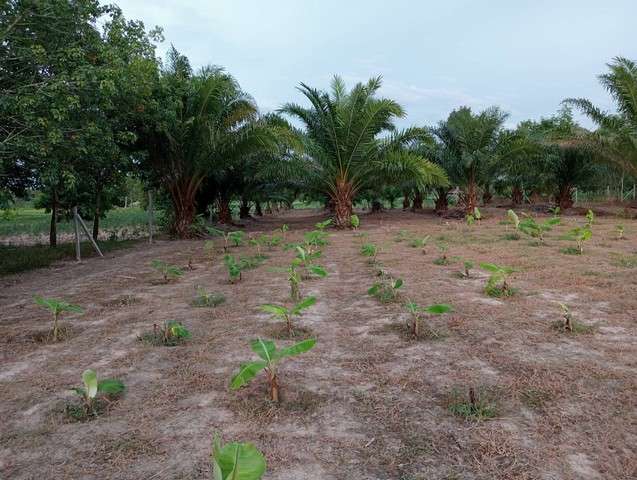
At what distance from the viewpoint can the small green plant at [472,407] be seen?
226 cm

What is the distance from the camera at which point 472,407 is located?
232 cm

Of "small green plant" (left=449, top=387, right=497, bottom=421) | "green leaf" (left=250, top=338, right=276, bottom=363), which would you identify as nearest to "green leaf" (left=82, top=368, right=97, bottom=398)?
"green leaf" (left=250, top=338, right=276, bottom=363)

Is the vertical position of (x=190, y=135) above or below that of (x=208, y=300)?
above

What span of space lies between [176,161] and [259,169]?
303 centimetres

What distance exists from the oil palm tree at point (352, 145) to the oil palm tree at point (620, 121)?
505 cm

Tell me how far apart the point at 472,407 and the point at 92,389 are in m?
2.00

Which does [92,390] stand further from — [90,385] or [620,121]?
[620,121]

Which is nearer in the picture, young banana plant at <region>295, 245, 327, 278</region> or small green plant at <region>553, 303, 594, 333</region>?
small green plant at <region>553, 303, 594, 333</region>

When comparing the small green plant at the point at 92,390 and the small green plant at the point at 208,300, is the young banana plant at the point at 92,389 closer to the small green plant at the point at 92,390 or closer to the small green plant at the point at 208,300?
the small green plant at the point at 92,390

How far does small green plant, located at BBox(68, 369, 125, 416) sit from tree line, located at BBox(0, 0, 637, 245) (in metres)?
3.76

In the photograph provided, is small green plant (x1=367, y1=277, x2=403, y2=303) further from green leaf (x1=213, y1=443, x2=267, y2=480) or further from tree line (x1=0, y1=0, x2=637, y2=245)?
tree line (x1=0, y1=0, x2=637, y2=245)

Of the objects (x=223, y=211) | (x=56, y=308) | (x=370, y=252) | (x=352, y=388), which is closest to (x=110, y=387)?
(x=352, y=388)

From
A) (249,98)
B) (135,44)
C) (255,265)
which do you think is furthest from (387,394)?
(249,98)

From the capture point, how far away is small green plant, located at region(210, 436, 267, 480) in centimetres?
138
